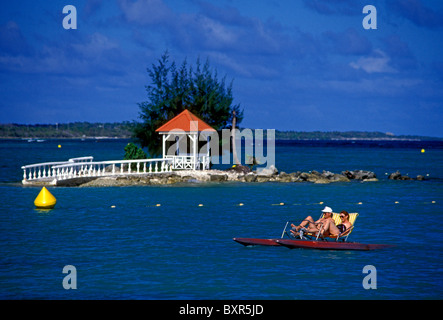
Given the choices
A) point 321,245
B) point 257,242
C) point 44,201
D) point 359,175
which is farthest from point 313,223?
point 359,175

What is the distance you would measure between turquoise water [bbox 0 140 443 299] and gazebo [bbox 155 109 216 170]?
7330 mm

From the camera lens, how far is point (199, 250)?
21.8 metres

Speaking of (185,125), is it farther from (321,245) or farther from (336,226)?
(321,245)

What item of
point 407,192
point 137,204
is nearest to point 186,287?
point 137,204

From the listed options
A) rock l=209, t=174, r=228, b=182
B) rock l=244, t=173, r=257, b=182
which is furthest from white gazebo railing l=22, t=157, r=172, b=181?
rock l=244, t=173, r=257, b=182

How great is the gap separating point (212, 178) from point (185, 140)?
4752 millimetres

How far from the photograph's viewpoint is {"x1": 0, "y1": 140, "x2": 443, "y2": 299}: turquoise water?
16734 mm

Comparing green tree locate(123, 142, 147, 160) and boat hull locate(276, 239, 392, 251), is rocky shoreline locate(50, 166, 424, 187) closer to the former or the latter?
green tree locate(123, 142, 147, 160)

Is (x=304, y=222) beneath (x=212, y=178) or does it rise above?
beneath

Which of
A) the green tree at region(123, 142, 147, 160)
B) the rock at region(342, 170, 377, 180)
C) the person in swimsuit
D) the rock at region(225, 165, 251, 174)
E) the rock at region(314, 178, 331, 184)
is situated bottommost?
the person in swimsuit

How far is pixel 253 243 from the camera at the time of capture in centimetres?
2153

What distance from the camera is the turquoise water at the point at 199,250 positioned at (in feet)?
54.9
